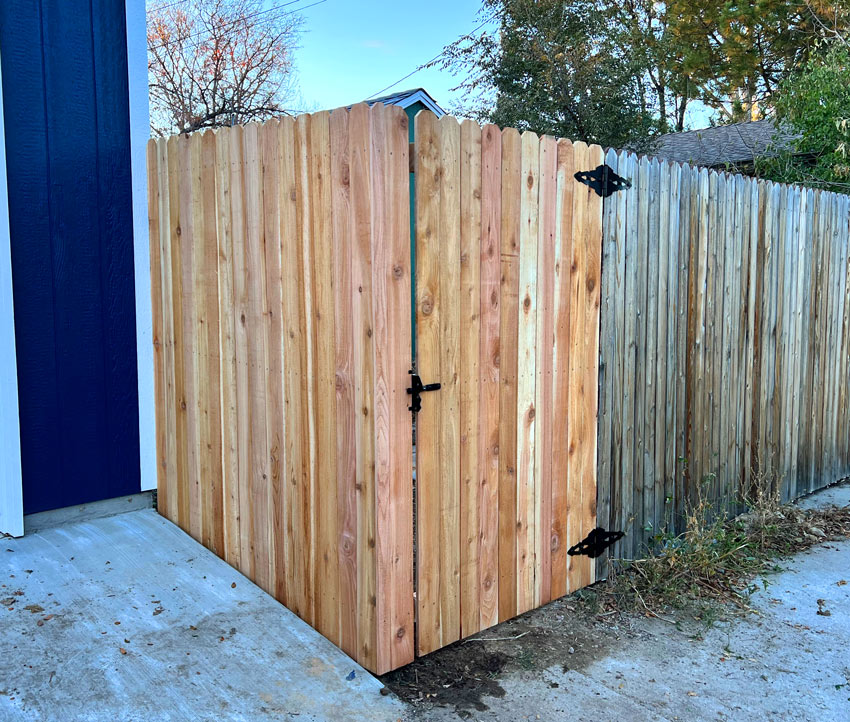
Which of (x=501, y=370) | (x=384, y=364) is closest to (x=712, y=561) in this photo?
(x=501, y=370)

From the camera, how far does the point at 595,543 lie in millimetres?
3555

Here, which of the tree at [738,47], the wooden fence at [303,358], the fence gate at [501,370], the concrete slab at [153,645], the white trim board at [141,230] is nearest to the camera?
the concrete slab at [153,645]

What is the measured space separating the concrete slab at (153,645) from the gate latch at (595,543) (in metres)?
1.29

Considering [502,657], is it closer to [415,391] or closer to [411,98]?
[415,391]

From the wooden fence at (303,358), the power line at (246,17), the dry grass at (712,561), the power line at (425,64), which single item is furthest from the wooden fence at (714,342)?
the power line at (246,17)

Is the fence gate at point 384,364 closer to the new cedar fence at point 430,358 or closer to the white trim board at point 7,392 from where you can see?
the new cedar fence at point 430,358

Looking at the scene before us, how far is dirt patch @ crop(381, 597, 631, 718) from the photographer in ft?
8.46

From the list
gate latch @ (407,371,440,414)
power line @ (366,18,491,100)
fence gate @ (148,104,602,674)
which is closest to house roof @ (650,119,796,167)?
power line @ (366,18,491,100)

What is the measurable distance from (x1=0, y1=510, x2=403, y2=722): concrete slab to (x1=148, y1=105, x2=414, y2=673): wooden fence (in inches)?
5.6

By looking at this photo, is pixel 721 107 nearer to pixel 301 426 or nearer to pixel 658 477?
pixel 658 477

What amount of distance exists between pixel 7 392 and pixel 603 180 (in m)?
3.04

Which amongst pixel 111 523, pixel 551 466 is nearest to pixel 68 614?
pixel 111 523

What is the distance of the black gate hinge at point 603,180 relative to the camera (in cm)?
334

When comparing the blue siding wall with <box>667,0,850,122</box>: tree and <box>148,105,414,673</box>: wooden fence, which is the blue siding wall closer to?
<box>148,105,414,673</box>: wooden fence
